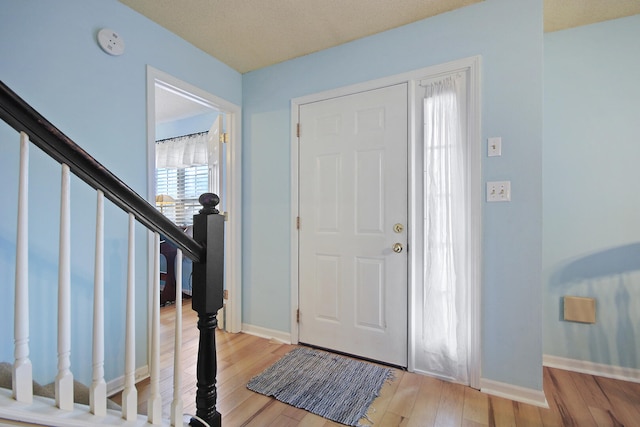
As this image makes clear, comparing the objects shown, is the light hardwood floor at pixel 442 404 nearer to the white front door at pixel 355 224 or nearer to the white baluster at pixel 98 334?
the white front door at pixel 355 224

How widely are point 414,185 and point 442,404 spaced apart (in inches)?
53.7

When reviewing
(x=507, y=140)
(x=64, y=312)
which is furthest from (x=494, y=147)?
(x=64, y=312)

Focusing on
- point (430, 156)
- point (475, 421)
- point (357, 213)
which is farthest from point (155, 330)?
point (430, 156)

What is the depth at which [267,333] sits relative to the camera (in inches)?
102

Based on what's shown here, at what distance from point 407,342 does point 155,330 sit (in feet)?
5.38

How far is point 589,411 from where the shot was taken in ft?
5.17

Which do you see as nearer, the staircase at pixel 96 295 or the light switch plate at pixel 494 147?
the staircase at pixel 96 295

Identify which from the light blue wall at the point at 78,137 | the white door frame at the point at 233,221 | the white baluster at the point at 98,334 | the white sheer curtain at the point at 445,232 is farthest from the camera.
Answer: the white door frame at the point at 233,221

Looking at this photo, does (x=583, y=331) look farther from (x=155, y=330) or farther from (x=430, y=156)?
(x=155, y=330)

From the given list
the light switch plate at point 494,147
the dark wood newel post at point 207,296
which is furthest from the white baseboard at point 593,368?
the dark wood newel post at point 207,296

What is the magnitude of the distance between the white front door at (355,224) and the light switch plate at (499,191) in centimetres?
52

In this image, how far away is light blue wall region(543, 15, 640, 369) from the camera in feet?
6.19

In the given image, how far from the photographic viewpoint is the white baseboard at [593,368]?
1.85 m

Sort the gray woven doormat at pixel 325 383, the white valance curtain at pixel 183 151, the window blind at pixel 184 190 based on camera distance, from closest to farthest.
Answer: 1. the gray woven doormat at pixel 325 383
2. the white valance curtain at pixel 183 151
3. the window blind at pixel 184 190
